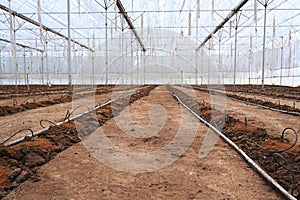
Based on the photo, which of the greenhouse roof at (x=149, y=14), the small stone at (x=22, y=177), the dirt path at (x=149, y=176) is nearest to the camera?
the dirt path at (x=149, y=176)

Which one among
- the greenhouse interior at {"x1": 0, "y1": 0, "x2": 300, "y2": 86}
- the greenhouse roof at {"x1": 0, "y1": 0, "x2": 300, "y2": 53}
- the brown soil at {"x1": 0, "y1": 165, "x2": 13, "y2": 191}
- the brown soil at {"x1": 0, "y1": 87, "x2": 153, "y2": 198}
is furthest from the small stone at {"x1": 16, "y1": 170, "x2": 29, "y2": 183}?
the greenhouse roof at {"x1": 0, "y1": 0, "x2": 300, "y2": 53}

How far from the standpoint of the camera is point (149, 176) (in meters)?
3.18

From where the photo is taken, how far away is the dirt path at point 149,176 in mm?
2680

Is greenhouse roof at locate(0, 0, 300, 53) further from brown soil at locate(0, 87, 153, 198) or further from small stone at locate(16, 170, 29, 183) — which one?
small stone at locate(16, 170, 29, 183)

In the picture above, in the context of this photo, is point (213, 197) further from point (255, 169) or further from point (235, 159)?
point (235, 159)

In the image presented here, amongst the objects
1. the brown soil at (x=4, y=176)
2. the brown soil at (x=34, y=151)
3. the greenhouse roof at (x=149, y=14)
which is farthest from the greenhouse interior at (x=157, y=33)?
the brown soil at (x=4, y=176)

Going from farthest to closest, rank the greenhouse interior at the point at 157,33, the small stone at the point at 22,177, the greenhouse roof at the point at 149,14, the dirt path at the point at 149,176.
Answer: the greenhouse interior at the point at 157,33
the greenhouse roof at the point at 149,14
the small stone at the point at 22,177
the dirt path at the point at 149,176

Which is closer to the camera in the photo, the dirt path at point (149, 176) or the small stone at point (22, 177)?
the dirt path at point (149, 176)

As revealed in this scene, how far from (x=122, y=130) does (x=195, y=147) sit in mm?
1899

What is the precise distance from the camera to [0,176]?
284 centimetres

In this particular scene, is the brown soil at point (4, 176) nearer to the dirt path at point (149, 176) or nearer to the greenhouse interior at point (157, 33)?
the dirt path at point (149, 176)

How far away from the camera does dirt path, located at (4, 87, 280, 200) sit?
268cm

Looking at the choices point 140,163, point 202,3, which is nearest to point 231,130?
point 140,163

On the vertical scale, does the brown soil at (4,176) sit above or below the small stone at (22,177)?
above
